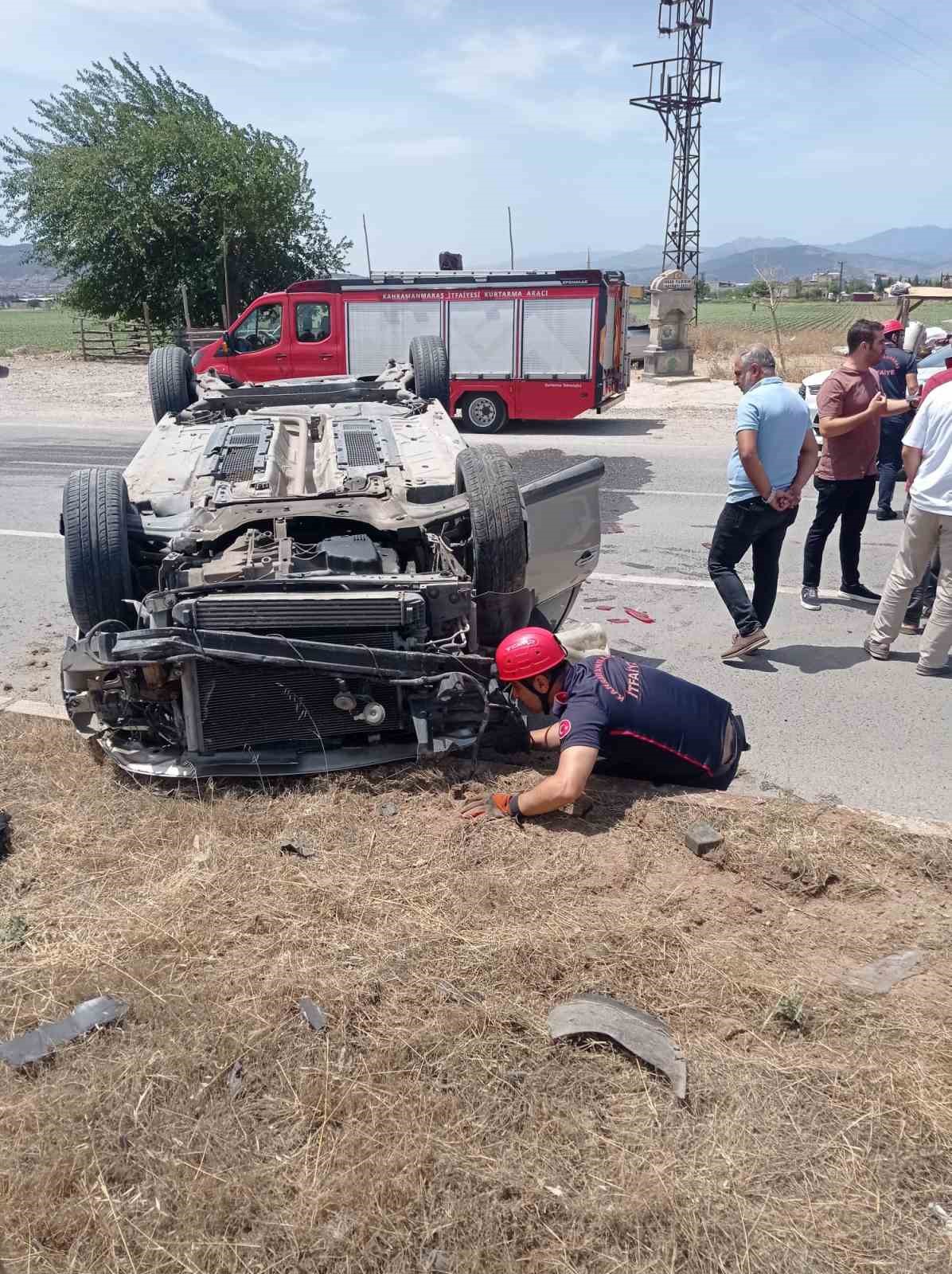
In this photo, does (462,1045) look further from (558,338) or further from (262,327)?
(262,327)

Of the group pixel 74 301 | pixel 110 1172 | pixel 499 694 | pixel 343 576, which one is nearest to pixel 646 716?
pixel 499 694

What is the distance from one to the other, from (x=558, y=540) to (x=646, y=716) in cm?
151

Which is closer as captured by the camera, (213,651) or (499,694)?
(213,651)

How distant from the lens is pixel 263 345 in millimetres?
15523

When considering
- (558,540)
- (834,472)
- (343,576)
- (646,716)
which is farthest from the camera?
(834,472)

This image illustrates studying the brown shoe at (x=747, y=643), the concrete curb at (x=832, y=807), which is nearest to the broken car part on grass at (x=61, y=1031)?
the concrete curb at (x=832, y=807)

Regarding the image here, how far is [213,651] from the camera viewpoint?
4.01 m

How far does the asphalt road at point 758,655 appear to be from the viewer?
469 centimetres

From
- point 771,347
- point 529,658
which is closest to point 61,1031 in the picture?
point 529,658

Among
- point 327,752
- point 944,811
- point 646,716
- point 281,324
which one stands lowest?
point 944,811

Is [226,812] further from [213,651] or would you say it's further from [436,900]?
[436,900]

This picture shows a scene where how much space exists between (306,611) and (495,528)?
3.51 feet

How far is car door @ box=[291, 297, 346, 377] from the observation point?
15.2m

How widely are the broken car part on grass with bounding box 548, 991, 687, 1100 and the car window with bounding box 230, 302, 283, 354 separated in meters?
14.0
